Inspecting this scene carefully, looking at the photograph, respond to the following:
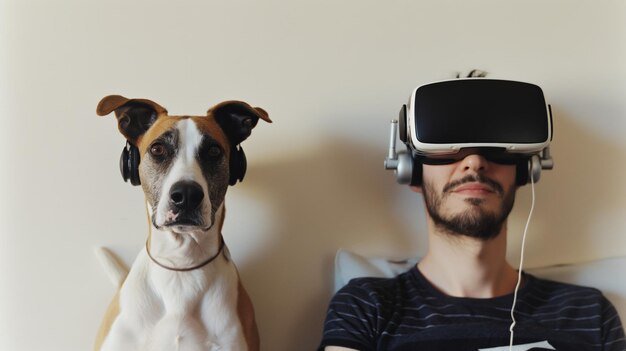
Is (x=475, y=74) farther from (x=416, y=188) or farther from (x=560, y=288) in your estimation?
(x=560, y=288)

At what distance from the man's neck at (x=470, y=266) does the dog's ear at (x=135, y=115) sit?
741mm

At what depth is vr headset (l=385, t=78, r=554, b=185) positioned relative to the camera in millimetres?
1106

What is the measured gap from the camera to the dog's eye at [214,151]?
0.98 m

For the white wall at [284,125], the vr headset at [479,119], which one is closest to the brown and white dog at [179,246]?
the white wall at [284,125]

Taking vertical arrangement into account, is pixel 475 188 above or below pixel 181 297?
above

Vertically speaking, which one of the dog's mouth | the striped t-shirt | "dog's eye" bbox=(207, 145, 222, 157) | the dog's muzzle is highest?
"dog's eye" bbox=(207, 145, 222, 157)

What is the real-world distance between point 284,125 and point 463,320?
0.68 meters

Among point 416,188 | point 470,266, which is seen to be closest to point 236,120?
point 416,188

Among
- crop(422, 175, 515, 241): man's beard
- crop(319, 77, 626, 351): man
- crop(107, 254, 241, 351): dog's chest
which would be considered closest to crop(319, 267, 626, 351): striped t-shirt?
crop(319, 77, 626, 351): man

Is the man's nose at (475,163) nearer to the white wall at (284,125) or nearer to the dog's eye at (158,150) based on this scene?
the white wall at (284,125)

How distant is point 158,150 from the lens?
0.96 m

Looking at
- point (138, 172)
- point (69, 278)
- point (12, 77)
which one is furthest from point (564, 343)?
point (12, 77)

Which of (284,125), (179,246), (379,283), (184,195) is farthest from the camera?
(284,125)

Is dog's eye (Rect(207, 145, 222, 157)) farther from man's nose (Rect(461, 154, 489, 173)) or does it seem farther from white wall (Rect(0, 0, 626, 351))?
man's nose (Rect(461, 154, 489, 173))
